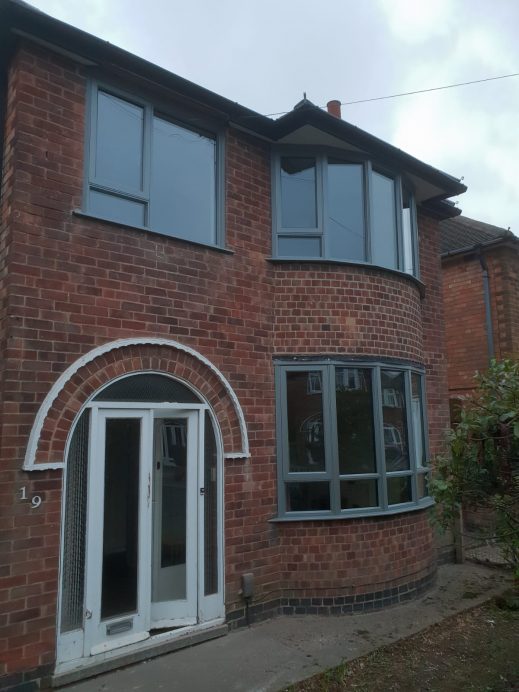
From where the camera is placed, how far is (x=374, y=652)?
495cm

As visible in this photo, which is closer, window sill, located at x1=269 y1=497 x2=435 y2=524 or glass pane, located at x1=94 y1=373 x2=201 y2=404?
glass pane, located at x1=94 y1=373 x2=201 y2=404

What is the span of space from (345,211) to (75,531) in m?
4.76

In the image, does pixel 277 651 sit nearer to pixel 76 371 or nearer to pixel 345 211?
pixel 76 371

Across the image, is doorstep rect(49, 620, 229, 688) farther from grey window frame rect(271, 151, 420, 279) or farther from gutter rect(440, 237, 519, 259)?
gutter rect(440, 237, 519, 259)

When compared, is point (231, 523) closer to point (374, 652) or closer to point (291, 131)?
point (374, 652)

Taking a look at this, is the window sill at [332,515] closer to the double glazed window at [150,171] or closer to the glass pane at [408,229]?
the double glazed window at [150,171]

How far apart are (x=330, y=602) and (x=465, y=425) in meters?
2.87

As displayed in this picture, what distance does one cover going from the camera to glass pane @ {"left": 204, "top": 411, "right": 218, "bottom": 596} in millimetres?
5449

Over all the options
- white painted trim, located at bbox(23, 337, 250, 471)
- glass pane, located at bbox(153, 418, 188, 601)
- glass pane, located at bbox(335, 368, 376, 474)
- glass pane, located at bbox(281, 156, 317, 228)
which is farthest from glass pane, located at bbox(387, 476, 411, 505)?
glass pane, located at bbox(281, 156, 317, 228)

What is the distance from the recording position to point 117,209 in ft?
17.2

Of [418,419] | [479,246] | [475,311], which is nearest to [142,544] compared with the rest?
[418,419]

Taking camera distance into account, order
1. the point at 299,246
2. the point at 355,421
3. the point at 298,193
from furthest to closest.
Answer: the point at 298,193, the point at 299,246, the point at 355,421

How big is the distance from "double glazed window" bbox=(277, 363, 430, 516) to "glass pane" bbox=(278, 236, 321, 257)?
140cm

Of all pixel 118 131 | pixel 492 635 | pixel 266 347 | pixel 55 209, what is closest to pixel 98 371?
pixel 55 209
